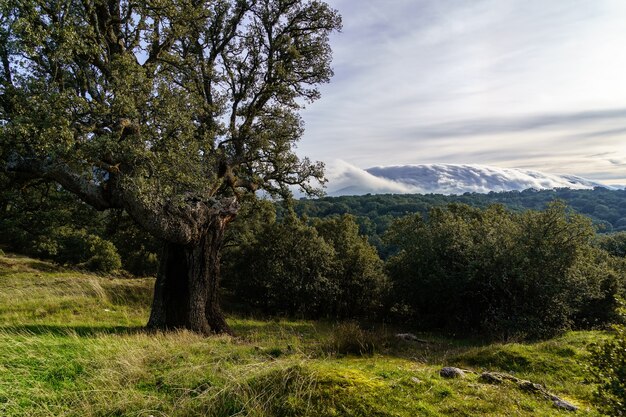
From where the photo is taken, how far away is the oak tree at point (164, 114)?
25.4ft

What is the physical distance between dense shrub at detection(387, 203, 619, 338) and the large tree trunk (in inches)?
494

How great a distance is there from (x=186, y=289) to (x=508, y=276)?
16316 mm

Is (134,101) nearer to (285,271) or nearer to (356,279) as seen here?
(285,271)

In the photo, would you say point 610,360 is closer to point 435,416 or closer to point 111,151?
point 435,416

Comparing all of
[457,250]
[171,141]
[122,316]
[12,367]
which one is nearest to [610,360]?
[12,367]

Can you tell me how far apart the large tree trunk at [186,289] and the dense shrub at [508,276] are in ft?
41.2

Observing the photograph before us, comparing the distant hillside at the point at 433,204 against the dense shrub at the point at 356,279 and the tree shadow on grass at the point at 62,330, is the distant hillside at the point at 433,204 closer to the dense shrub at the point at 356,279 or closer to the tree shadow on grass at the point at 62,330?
the dense shrub at the point at 356,279

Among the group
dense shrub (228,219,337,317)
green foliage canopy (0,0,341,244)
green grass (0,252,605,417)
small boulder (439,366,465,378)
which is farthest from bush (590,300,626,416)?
dense shrub (228,219,337,317)

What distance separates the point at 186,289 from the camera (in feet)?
36.6

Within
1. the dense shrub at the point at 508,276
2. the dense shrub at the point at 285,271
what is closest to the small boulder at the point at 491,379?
the dense shrub at the point at 508,276

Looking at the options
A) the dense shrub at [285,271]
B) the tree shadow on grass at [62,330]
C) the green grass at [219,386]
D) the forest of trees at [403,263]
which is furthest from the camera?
the dense shrub at [285,271]

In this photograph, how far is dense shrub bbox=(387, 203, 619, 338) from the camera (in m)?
17.6

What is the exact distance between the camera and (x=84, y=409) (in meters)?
4.09

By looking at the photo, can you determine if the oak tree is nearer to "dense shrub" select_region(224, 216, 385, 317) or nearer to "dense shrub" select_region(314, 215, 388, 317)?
"dense shrub" select_region(224, 216, 385, 317)
